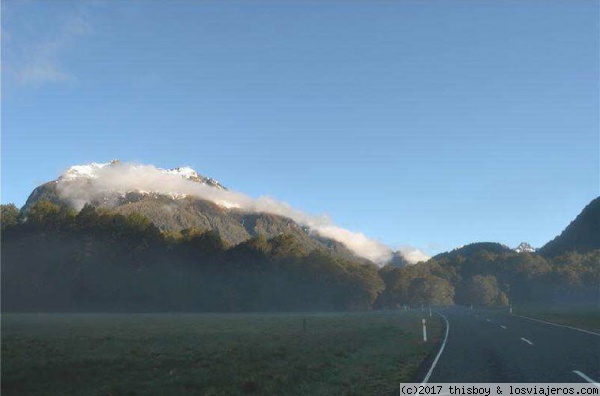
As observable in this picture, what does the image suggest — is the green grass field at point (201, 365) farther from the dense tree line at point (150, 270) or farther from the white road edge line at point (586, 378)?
the dense tree line at point (150, 270)

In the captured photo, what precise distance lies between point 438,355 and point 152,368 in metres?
11.6

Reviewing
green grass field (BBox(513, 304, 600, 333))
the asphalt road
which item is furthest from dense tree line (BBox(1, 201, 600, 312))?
the asphalt road

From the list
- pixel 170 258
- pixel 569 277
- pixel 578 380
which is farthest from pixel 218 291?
pixel 569 277

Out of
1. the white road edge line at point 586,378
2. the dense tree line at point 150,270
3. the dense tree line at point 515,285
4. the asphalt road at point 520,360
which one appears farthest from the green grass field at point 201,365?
the dense tree line at point 515,285

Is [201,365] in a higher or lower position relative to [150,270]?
lower

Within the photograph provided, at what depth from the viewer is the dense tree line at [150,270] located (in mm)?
85625

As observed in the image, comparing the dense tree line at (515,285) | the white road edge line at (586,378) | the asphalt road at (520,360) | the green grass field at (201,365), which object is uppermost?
the dense tree line at (515,285)

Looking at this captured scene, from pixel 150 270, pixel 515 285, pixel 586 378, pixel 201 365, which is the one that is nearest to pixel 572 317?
pixel 586 378

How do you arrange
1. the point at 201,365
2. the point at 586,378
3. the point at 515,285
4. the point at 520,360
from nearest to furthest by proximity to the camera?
the point at 586,378, the point at 520,360, the point at 201,365, the point at 515,285

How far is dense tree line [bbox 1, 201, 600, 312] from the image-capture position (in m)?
85.6

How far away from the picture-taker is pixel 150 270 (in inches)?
3784

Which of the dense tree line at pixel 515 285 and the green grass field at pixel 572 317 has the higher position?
the dense tree line at pixel 515 285

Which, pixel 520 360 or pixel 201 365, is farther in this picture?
pixel 201 365

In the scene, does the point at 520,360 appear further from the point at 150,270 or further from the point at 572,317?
the point at 150,270
